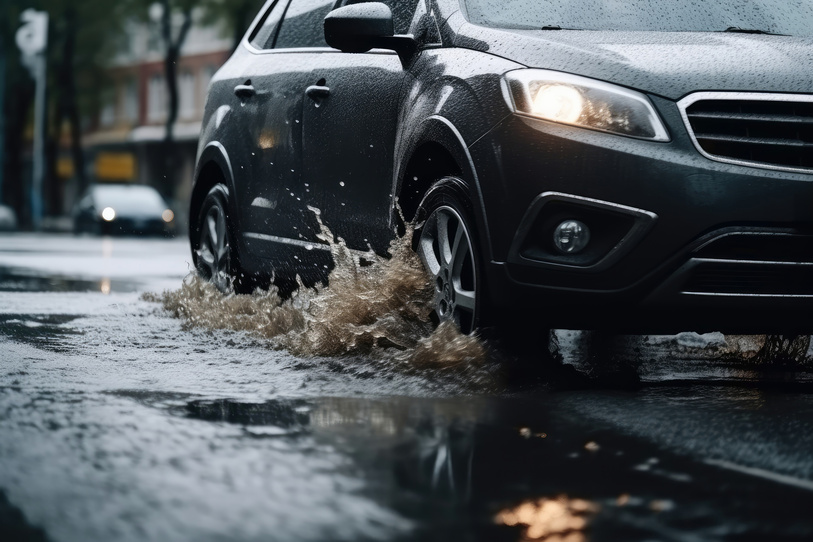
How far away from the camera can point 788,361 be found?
6.97 meters

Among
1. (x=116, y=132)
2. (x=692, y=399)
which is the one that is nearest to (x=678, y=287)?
(x=692, y=399)

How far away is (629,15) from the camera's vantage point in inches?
246

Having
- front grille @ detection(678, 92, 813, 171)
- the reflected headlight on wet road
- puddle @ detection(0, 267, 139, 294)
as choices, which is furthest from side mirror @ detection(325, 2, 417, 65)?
the reflected headlight on wet road

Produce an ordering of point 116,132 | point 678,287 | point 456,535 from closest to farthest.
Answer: point 456,535 < point 678,287 < point 116,132

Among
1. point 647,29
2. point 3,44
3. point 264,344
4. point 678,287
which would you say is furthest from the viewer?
point 3,44

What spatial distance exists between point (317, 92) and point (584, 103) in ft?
6.66

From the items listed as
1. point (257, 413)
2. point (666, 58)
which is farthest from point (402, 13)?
point (257, 413)

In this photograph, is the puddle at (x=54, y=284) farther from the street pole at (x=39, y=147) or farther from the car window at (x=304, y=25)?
the street pole at (x=39, y=147)

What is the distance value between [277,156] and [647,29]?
7.08 ft

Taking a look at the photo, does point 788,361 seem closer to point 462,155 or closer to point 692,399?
point 692,399

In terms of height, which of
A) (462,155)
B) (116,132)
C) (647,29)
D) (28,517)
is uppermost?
(647,29)

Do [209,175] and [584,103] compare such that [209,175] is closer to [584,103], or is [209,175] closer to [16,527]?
[584,103]

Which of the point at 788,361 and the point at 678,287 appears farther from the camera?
the point at 788,361

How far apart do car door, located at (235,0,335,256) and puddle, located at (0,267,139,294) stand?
10.7 ft
